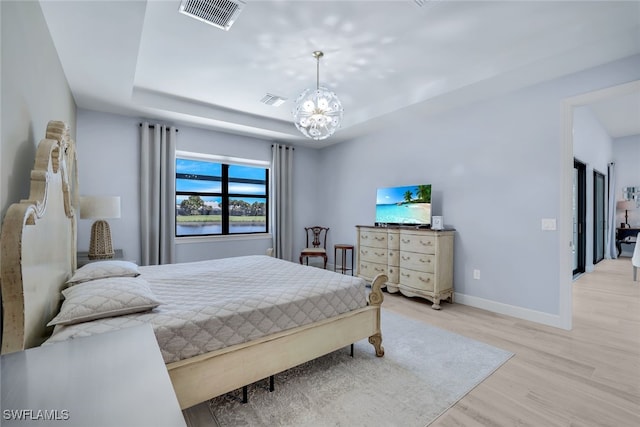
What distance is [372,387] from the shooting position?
2.02 m

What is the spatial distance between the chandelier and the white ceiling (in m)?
0.39

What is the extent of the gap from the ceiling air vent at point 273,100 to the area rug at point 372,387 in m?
3.15

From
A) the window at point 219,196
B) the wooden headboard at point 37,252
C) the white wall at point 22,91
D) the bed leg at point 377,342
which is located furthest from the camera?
the window at point 219,196

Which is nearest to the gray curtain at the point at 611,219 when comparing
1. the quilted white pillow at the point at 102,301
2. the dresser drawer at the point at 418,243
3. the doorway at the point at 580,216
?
the doorway at the point at 580,216

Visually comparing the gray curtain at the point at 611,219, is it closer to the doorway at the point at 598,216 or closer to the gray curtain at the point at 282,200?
the doorway at the point at 598,216

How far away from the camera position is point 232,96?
382cm

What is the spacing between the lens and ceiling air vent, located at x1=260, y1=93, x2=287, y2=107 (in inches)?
149

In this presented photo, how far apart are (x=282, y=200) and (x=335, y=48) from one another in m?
3.29

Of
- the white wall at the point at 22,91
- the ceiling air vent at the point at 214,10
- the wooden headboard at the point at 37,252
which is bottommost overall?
A: the wooden headboard at the point at 37,252

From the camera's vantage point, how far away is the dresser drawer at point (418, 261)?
146 inches

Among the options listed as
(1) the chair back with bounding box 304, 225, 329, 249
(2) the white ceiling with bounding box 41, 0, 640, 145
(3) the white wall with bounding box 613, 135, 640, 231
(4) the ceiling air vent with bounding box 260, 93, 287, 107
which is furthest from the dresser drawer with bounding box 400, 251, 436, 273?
(3) the white wall with bounding box 613, 135, 640, 231

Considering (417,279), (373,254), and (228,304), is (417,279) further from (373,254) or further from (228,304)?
(228,304)

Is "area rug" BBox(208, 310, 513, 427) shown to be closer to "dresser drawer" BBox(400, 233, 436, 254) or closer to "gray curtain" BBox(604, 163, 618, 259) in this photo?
"dresser drawer" BBox(400, 233, 436, 254)

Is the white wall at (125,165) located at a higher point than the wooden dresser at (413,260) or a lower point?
higher
